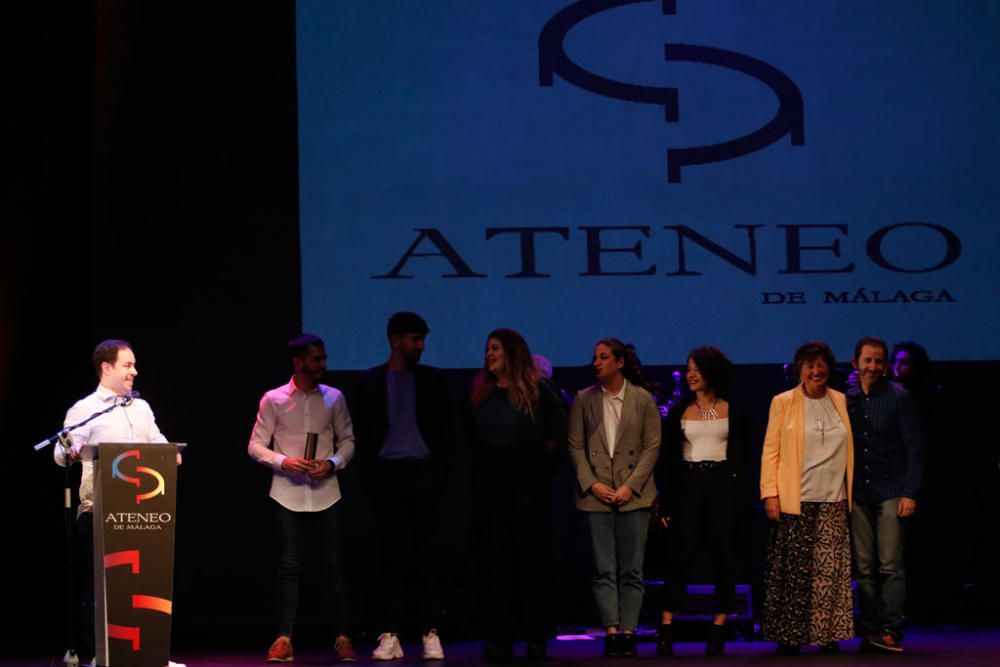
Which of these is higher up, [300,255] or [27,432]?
[300,255]

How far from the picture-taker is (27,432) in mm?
7488

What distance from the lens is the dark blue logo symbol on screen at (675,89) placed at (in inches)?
301

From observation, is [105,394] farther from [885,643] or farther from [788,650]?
[885,643]

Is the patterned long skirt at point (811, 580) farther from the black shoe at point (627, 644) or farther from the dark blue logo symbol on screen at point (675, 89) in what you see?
the dark blue logo symbol on screen at point (675, 89)

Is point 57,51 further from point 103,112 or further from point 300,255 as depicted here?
point 300,255

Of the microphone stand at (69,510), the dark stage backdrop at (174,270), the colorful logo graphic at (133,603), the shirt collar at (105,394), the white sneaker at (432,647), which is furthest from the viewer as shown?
the dark stage backdrop at (174,270)

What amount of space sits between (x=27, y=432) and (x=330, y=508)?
235cm

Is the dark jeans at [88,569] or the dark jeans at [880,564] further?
the dark jeans at [880,564]

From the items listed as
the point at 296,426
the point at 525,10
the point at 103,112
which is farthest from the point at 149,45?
the point at 296,426

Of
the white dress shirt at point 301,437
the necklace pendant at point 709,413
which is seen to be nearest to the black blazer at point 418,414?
the white dress shirt at point 301,437

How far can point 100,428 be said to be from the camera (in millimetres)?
5680

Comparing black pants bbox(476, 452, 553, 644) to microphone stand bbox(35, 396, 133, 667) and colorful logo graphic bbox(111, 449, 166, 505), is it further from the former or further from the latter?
microphone stand bbox(35, 396, 133, 667)

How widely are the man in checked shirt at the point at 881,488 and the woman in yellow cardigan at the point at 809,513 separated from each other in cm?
12

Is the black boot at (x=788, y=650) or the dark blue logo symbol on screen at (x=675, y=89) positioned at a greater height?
the dark blue logo symbol on screen at (x=675, y=89)
